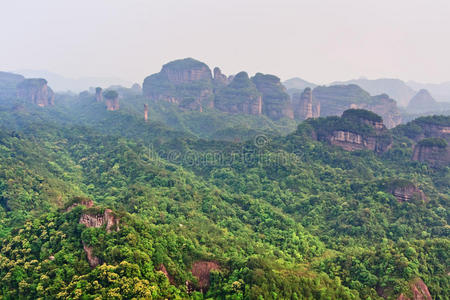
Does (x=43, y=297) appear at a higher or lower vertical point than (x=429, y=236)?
higher

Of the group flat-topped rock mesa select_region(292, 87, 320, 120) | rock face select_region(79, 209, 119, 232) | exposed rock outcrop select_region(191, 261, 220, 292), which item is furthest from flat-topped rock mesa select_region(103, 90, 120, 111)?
exposed rock outcrop select_region(191, 261, 220, 292)

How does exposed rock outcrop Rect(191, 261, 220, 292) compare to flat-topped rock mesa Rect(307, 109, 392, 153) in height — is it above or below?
below

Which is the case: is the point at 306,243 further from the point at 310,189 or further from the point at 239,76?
the point at 239,76

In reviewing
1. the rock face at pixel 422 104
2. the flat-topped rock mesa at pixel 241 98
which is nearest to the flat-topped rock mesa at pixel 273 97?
the flat-topped rock mesa at pixel 241 98

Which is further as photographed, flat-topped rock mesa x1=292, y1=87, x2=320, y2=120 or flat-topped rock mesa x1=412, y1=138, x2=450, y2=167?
flat-topped rock mesa x1=292, y1=87, x2=320, y2=120

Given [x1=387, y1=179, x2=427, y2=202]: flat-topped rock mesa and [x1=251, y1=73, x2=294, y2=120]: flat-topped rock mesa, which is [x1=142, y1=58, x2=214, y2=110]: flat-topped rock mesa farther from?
[x1=387, y1=179, x2=427, y2=202]: flat-topped rock mesa

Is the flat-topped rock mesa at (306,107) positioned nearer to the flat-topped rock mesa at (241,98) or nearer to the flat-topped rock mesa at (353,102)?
the flat-topped rock mesa at (353,102)

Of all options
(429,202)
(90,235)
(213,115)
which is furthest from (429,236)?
(213,115)
